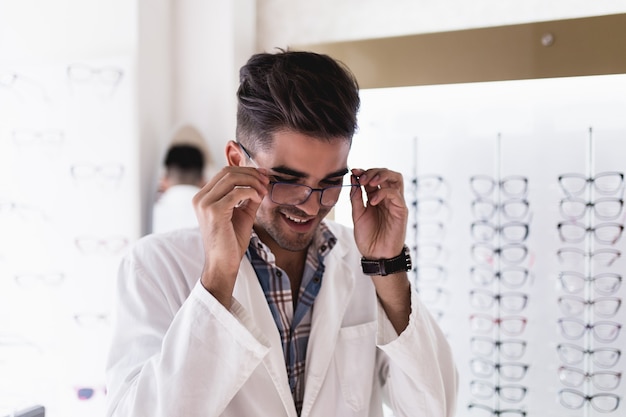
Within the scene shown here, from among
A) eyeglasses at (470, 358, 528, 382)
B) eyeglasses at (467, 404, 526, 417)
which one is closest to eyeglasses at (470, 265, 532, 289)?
eyeglasses at (470, 358, 528, 382)

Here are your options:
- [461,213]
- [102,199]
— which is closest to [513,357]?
[461,213]

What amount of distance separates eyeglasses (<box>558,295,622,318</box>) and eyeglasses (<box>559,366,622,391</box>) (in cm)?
14

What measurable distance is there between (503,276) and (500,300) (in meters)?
0.06

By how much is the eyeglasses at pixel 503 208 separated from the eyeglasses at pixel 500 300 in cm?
20

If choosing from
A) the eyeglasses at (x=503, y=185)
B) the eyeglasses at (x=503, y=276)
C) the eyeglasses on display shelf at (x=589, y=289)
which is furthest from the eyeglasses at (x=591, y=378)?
the eyeglasses at (x=503, y=185)

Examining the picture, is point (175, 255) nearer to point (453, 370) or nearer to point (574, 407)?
point (453, 370)

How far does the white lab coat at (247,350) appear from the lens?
1.05 m

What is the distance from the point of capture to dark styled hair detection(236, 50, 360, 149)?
1154 mm

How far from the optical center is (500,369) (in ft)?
5.06

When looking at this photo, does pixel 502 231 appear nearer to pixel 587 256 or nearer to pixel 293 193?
pixel 587 256

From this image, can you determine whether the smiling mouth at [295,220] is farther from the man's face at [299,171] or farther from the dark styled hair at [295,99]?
the dark styled hair at [295,99]

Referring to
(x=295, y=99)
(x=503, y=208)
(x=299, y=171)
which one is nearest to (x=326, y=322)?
(x=299, y=171)

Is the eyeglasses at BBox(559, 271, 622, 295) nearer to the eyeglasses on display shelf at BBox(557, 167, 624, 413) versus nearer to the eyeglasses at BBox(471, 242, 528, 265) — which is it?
the eyeglasses on display shelf at BBox(557, 167, 624, 413)

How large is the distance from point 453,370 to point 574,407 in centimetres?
39
